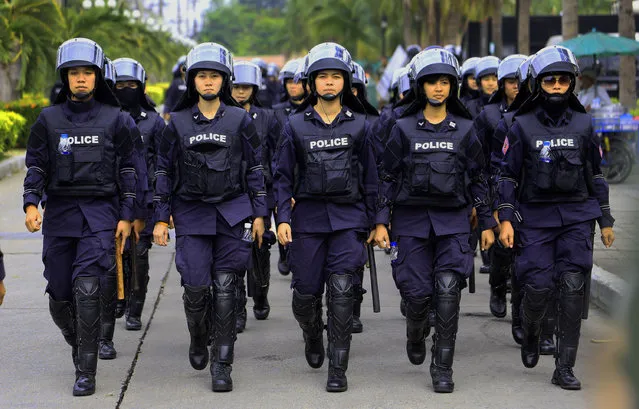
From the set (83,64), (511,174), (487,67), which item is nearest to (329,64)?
(511,174)

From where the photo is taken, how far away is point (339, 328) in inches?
239

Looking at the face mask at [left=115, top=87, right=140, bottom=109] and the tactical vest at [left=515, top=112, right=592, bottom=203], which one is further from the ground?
the face mask at [left=115, top=87, right=140, bottom=109]

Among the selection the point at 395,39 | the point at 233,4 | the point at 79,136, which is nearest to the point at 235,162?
the point at 79,136

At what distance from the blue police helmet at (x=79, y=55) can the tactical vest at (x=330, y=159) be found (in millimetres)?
1140

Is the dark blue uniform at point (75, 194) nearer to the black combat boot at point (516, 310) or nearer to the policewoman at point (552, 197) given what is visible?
the policewoman at point (552, 197)

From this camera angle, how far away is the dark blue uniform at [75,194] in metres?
6.08

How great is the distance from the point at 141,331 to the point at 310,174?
2299 mm

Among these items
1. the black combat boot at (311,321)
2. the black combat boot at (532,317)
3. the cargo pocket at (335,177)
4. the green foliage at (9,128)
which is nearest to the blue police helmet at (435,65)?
the cargo pocket at (335,177)

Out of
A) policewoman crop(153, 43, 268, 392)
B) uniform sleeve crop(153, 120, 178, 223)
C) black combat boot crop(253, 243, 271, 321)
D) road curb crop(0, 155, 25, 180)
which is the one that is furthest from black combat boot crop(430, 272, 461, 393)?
road curb crop(0, 155, 25, 180)

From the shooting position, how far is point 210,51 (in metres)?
6.39

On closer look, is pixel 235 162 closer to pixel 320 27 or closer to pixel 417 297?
pixel 417 297

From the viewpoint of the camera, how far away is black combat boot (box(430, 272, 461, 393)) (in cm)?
597

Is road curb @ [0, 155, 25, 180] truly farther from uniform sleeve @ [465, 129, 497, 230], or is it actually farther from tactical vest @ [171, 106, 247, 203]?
uniform sleeve @ [465, 129, 497, 230]

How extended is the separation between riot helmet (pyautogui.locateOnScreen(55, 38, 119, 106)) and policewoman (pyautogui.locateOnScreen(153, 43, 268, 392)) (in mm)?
420
